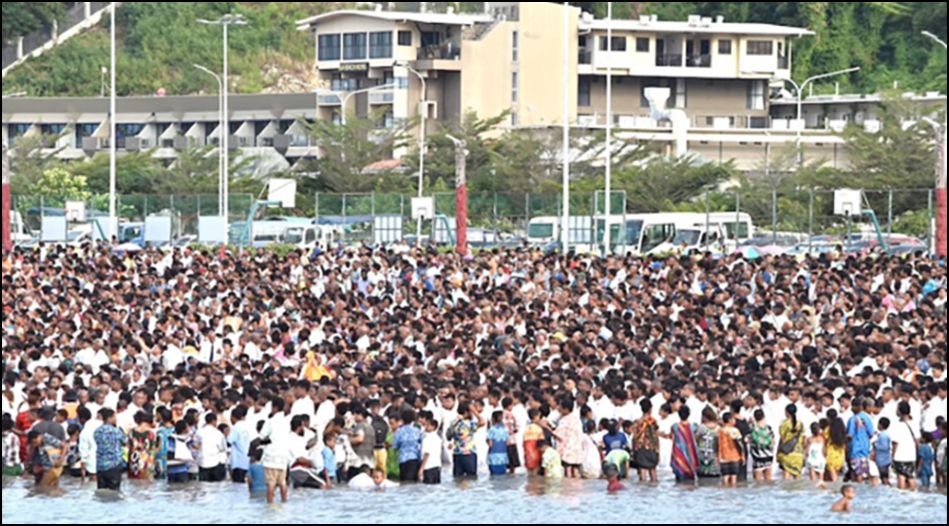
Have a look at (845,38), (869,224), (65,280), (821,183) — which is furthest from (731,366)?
(845,38)

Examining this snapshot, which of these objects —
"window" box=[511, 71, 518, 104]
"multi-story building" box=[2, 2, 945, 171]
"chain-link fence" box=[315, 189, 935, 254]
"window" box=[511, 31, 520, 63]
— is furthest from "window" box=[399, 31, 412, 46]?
"chain-link fence" box=[315, 189, 935, 254]

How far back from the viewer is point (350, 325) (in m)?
29.4

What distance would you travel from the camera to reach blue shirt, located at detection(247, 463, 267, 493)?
67.4 ft

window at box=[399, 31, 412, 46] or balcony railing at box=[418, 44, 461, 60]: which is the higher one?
window at box=[399, 31, 412, 46]

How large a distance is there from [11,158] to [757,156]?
26.3 m

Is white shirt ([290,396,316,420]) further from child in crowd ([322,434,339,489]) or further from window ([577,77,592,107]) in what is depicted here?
window ([577,77,592,107])

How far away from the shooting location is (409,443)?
2097cm

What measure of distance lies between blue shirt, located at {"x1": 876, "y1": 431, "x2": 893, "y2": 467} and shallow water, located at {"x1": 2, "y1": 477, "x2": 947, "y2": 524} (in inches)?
11.6

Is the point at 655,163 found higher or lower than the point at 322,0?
lower

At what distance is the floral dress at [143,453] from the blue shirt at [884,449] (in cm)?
736

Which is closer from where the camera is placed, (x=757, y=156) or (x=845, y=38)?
(x=757, y=156)

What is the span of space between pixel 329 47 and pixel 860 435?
56140 millimetres

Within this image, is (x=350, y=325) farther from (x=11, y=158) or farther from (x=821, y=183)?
(x=11, y=158)

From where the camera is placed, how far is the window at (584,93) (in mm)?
77300
